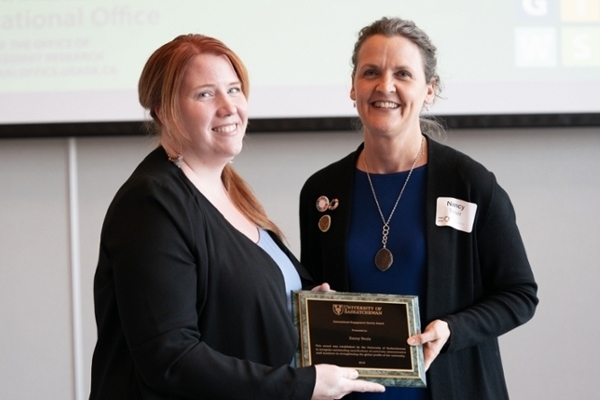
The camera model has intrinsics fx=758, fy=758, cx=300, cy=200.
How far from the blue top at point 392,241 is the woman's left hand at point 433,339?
0.44 feet

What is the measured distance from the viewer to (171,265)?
1635mm

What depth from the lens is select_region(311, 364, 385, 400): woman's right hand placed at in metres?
1.71

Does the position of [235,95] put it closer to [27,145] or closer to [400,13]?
[400,13]

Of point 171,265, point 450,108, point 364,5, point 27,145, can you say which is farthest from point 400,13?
point 171,265

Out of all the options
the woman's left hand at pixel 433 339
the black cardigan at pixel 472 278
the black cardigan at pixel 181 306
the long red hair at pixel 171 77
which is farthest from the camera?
the black cardigan at pixel 472 278

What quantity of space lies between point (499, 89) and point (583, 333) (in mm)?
1223

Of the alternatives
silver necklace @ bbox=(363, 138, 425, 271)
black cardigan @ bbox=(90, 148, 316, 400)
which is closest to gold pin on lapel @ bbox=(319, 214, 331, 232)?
silver necklace @ bbox=(363, 138, 425, 271)

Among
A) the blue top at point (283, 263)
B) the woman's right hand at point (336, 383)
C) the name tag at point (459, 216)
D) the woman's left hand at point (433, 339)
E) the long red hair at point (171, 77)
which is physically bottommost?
the woman's right hand at point (336, 383)

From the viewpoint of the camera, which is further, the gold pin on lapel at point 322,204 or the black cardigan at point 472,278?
the gold pin on lapel at point 322,204

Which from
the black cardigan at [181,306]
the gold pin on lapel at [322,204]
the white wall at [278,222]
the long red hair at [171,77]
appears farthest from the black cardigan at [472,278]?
the white wall at [278,222]

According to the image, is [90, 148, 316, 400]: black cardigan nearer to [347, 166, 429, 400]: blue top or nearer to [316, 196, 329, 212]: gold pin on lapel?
[347, 166, 429, 400]: blue top

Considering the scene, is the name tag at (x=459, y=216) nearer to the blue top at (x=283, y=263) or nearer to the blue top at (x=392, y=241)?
the blue top at (x=392, y=241)

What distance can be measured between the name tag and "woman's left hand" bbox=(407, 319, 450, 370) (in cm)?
28

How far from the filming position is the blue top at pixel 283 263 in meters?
1.97
